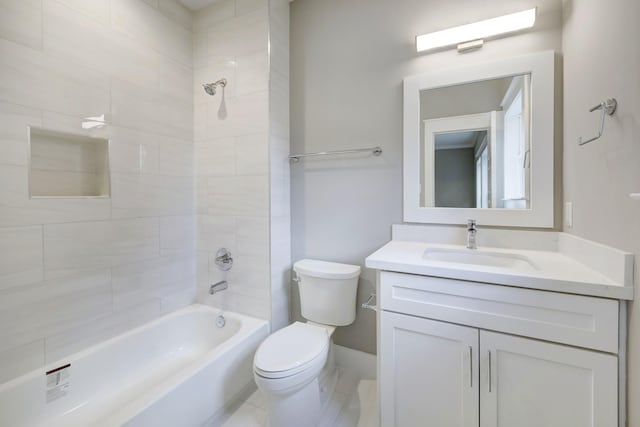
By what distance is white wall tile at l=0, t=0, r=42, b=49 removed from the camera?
1.23 m

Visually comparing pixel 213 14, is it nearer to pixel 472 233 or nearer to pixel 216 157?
pixel 216 157

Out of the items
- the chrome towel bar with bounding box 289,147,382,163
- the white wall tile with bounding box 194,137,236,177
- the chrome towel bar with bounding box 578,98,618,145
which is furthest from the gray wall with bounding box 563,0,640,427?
the white wall tile with bounding box 194,137,236,177

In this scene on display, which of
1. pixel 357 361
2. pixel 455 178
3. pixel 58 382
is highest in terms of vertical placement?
pixel 455 178

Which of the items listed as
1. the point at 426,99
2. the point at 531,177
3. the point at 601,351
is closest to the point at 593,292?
the point at 601,351

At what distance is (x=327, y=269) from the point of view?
1.76m

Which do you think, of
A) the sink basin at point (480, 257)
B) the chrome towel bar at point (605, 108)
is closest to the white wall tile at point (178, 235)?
the sink basin at point (480, 257)

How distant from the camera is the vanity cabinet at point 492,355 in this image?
0.94 meters

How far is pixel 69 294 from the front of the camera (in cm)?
146

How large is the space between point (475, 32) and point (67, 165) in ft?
7.77

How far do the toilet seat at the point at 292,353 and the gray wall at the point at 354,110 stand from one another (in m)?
0.46

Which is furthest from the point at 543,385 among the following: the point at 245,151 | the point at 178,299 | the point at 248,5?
the point at 248,5

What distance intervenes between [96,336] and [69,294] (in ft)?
0.99

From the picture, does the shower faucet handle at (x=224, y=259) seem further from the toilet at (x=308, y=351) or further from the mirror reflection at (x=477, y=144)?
the mirror reflection at (x=477, y=144)

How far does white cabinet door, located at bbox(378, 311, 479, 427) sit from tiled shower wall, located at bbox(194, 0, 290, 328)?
0.91 m
